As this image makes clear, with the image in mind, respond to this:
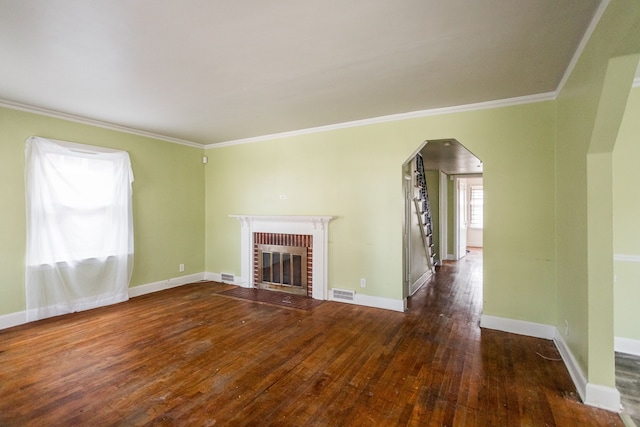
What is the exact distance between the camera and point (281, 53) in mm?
2307

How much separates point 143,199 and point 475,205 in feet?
35.2

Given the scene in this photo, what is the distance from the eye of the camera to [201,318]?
3658mm

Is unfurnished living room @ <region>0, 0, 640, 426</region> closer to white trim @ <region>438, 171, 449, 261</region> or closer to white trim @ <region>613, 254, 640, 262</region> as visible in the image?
white trim @ <region>613, 254, 640, 262</region>

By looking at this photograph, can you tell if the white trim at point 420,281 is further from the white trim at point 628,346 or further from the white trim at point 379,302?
the white trim at point 628,346

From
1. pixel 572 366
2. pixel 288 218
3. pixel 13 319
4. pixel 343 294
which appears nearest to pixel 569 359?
pixel 572 366

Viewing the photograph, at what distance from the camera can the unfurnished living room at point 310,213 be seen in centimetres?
195

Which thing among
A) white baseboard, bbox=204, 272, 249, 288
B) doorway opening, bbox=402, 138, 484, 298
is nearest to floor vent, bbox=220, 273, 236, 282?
white baseboard, bbox=204, 272, 249, 288

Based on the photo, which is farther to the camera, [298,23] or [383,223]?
[383,223]

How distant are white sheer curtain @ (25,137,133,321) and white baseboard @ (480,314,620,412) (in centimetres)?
499

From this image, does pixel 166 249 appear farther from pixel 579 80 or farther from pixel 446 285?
pixel 579 80

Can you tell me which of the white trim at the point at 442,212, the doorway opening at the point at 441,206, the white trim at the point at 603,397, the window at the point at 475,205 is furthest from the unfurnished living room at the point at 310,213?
the window at the point at 475,205

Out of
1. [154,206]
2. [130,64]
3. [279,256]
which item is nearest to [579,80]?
[130,64]

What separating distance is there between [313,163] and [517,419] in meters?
3.63

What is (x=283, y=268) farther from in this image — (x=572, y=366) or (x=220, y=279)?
(x=572, y=366)
